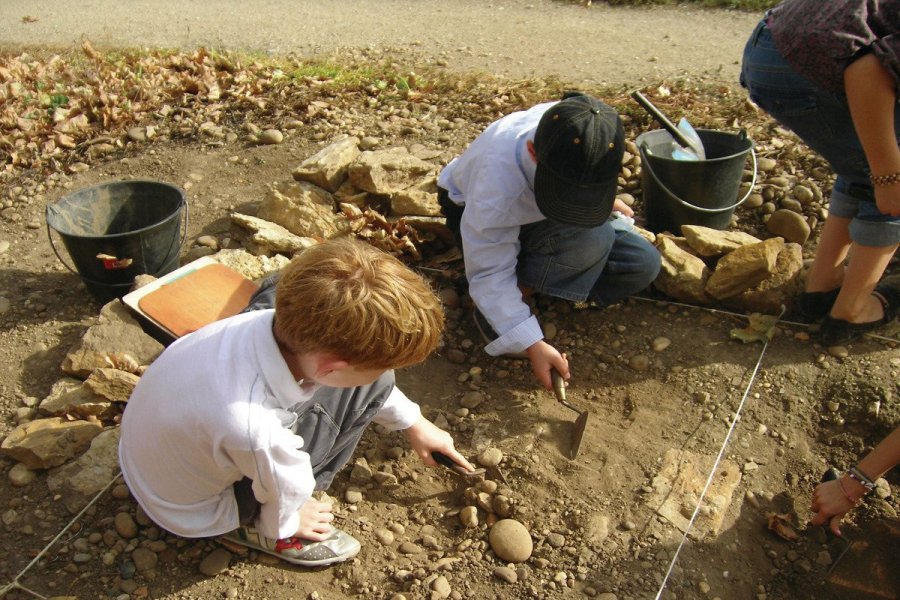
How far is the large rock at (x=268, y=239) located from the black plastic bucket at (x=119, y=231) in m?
0.29

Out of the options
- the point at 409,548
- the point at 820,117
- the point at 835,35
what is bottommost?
the point at 409,548

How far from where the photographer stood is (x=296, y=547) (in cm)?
219

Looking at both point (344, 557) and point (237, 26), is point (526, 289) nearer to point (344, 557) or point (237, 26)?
point (344, 557)

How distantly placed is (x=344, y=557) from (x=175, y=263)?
5.55ft

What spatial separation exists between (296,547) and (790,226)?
259cm

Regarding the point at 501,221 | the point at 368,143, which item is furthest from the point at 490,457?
the point at 368,143

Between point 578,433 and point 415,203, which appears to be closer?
point 578,433

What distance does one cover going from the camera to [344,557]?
222 cm

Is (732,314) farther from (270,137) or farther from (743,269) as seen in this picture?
(270,137)

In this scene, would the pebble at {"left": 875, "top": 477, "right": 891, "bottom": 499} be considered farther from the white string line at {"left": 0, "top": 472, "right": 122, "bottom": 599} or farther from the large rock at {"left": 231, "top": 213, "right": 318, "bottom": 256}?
the white string line at {"left": 0, "top": 472, "right": 122, "bottom": 599}

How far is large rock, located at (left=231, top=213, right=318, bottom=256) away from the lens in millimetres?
3344

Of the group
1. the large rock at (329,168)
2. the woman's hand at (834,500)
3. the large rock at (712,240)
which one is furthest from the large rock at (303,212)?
the woman's hand at (834,500)

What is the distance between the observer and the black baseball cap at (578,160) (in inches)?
92.0

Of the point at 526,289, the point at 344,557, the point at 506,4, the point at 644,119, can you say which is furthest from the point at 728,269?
the point at 506,4
